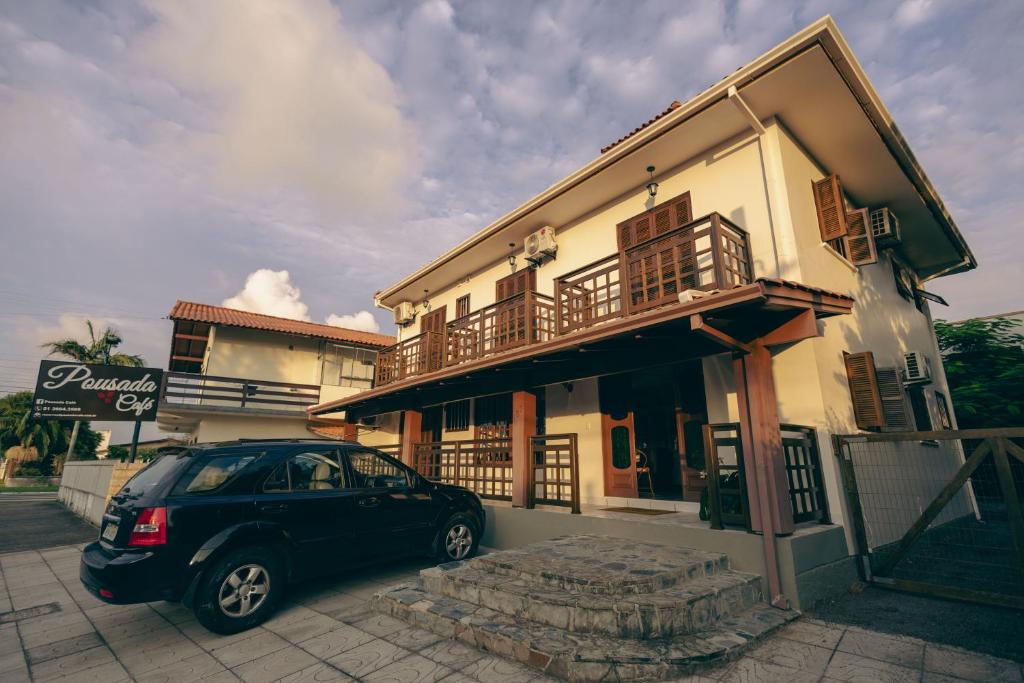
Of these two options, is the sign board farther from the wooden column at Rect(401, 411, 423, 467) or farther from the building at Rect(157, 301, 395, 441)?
the wooden column at Rect(401, 411, 423, 467)

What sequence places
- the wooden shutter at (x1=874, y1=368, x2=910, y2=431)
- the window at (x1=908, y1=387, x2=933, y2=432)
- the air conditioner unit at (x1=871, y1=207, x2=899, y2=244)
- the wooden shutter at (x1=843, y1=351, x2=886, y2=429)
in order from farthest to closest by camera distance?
the window at (x1=908, y1=387, x2=933, y2=432)
the air conditioner unit at (x1=871, y1=207, x2=899, y2=244)
the wooden shutter at (x1=874, y1=368, x2=910, y2=431)
the wooden shutter at (x1=843, y1=351, x2=886, y2=429)

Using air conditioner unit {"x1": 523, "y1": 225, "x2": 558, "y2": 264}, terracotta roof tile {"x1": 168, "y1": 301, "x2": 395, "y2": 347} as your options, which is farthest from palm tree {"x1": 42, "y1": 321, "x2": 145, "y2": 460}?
air conditioner unit {"x1": 523, "y1": 225, "x2": 558, "y2": 264}

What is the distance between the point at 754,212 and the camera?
652 centimetres

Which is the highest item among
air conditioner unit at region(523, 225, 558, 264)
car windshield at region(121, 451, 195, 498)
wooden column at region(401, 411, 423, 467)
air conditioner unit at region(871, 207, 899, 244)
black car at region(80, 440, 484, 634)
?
air conditioner unit at region(523, 225, 558, 264)

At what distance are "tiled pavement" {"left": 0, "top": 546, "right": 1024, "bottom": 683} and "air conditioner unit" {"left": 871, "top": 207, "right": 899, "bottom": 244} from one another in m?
6.50

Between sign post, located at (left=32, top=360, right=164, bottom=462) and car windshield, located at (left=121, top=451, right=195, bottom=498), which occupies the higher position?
sign post, located at (left=32, top=360, right=164, bottom=462)

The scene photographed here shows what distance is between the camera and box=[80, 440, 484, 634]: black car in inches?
150

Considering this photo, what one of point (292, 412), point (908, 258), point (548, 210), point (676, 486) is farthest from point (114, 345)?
point (908, 258)

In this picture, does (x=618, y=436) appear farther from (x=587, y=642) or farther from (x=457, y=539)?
(x=587, y=642)

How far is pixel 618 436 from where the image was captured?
8.05m

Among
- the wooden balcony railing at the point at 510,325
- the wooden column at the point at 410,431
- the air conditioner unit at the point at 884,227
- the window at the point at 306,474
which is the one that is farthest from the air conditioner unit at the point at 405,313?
the air conditioner unit at the point at 884,227

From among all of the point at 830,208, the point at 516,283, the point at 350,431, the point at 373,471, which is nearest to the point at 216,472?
the point at 373,471

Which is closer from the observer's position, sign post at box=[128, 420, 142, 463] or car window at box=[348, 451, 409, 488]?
car window at box=[348, 451, 409, 488]

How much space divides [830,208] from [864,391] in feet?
9.10
